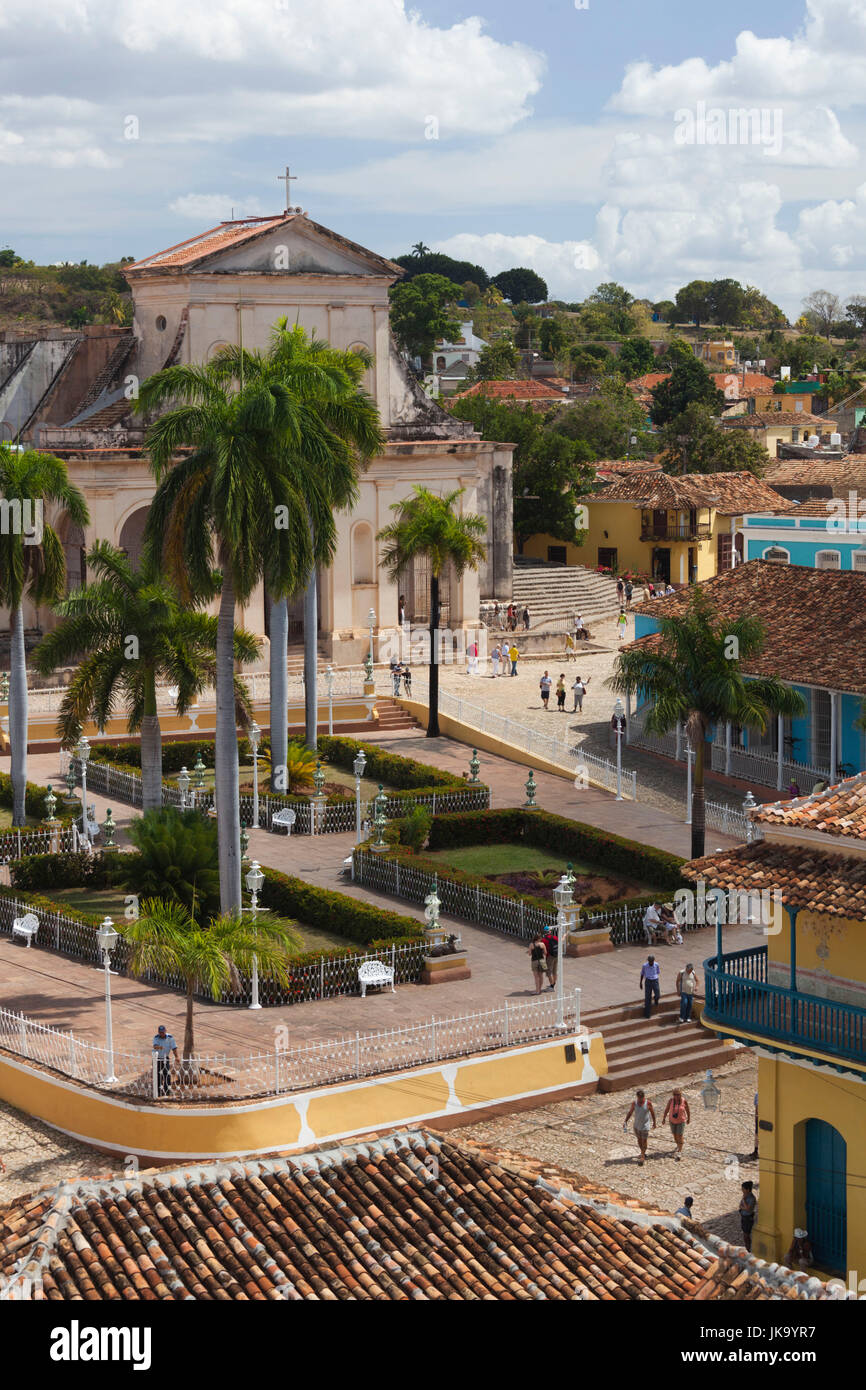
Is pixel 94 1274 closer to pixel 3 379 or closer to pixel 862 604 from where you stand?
pixel 862 604

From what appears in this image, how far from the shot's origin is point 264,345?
4881 centimetres

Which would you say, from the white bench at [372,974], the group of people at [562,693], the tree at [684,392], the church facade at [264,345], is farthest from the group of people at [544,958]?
the tree at [684,392]

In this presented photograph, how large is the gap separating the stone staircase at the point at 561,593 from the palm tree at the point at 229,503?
28.5 meters

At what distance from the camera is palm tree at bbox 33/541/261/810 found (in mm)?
30797

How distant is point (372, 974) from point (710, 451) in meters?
53.4

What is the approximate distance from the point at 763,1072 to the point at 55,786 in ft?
68.4

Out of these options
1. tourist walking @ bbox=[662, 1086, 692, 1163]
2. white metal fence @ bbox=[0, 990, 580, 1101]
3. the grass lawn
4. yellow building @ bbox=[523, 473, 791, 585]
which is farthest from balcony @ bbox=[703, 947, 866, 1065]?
yellow building @ bbox=[523, 473, 791, 585]

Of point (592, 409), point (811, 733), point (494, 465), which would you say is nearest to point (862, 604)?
point (811, 733)

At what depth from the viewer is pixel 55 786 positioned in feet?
123

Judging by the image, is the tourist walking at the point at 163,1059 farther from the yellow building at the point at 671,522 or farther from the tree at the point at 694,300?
the tree at the point at 694,300

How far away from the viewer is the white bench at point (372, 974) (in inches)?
1038

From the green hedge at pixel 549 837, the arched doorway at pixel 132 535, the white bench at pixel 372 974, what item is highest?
the arched doorway at pixel 132 535

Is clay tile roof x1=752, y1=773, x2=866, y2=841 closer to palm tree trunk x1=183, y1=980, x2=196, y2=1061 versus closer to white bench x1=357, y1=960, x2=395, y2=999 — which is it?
palm tree trunk x1=183, y1=980, x2=196, y2=1061

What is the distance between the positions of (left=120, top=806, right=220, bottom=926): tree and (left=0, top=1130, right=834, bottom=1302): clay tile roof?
10998mm
